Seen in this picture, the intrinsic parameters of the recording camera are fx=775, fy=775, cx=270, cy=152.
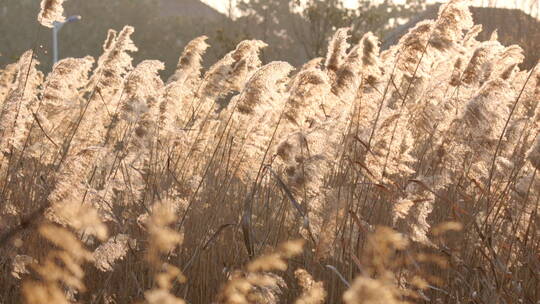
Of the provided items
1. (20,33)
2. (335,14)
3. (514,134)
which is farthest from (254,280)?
(20,33)

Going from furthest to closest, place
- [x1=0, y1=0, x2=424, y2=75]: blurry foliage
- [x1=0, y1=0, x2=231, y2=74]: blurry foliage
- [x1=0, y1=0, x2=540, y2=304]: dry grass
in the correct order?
[x1=0, y1=0, x2=231, y2=74]: blurry foliage
[x1=0, y1=0, x2=424, y2=75]: blurry foliage
[x1=0, y1=0, x2=540, y2=304]: dry grass

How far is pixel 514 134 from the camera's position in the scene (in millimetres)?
Result: 4156

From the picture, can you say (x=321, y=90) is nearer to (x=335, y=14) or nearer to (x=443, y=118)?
(x=443, y=118)

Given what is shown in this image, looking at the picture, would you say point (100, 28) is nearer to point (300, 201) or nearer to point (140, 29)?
point (140, 29)

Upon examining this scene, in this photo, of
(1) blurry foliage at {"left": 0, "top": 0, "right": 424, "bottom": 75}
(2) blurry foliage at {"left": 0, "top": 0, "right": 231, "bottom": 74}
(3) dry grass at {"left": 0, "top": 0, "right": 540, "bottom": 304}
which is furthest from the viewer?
(2) blurry foliage at {"left": 0, "top": 0, "right": 231, "bottom": 74}

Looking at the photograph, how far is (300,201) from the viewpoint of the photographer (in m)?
3.60

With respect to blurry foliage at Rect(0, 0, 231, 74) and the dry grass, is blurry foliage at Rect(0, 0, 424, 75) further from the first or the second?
the dry grass

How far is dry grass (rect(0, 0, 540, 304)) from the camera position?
2773 mm

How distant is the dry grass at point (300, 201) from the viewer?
2.77 m

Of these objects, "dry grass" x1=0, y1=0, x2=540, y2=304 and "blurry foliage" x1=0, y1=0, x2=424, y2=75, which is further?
"blurry foliage" x1=0, y1=0, x2=424, y2=75

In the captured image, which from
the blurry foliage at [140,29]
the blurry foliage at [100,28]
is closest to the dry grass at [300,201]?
the blurry foliage at [140,29]

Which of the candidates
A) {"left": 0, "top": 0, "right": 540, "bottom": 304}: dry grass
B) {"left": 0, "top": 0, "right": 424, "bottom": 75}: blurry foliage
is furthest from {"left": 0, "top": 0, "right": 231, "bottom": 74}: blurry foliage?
{"left": 0, "top": 0, "right": 540, "bottom": 304}: dry grass

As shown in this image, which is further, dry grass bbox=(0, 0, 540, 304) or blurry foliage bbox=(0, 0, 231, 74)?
blurry foliage bbox=(0, 0, 231, 74)

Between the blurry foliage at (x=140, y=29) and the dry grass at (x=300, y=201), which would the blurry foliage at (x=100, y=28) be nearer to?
the blurry foliage at (x=140, y=29)
